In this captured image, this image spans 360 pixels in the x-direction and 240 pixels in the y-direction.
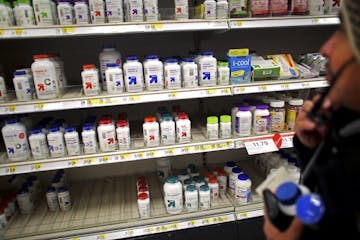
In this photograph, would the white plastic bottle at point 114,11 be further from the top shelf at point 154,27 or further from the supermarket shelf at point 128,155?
the supermarket shelf at point 128,155

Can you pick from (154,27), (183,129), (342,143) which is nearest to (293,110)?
(183,129)

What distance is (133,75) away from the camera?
1.41 metres

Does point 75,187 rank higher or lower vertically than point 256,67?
lower

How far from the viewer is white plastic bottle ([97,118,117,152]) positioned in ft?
4.75

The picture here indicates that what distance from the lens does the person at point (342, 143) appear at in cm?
54

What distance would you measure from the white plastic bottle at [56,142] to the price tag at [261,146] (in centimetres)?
105

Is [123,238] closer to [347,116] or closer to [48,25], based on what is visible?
[48,25]

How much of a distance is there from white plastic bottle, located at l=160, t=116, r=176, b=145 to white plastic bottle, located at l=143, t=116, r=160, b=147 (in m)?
0.03

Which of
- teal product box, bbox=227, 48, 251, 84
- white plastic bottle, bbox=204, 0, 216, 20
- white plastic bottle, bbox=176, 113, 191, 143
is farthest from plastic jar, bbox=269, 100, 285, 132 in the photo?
white plastic bottle, bbox=204, 0, 216, 20

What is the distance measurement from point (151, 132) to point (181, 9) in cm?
69

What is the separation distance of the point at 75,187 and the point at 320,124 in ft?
5.77

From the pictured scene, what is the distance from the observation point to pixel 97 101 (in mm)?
1387

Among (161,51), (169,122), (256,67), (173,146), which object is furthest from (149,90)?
(256,67)

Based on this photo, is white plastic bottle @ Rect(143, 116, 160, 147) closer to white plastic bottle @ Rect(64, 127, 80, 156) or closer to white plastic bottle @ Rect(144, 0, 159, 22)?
white plastic bottle @ Rect(64, 127, 80, 156)
